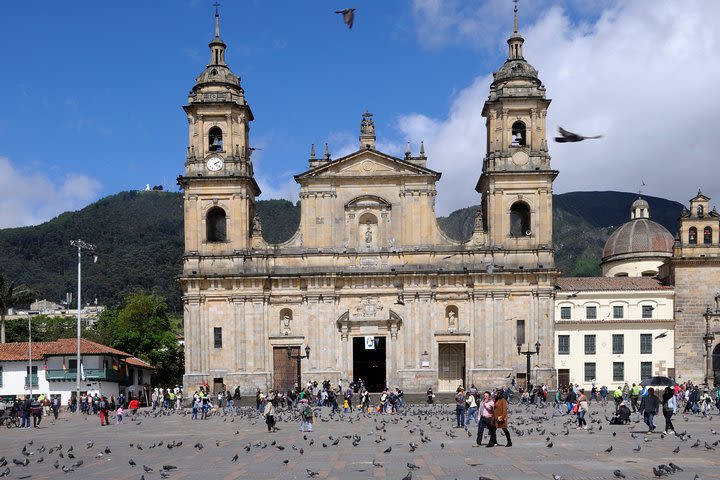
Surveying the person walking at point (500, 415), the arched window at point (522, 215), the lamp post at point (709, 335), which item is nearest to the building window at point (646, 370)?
the lamp post at point (709, 335)

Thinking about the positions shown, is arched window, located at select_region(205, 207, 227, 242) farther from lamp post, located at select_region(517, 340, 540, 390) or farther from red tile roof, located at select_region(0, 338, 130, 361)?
lamp post, located at select_region(517, 340, 540, 390)

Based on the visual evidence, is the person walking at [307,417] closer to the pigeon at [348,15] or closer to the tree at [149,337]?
the pigeon at [348,15]

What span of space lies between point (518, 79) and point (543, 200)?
7843mm

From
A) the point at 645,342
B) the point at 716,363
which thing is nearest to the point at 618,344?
the point at 645,342

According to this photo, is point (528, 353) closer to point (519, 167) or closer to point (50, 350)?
point (519, 167)

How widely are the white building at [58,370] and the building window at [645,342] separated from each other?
3421 cm

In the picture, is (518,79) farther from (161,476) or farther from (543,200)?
(161,476)

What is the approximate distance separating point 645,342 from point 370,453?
151ft

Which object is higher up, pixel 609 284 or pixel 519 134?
pixel 519 134

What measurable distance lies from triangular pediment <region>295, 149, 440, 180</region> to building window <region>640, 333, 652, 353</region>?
17687mm

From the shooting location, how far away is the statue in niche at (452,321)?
64.1 metres

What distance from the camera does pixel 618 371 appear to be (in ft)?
222

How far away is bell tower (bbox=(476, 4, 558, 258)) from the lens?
6375 cm

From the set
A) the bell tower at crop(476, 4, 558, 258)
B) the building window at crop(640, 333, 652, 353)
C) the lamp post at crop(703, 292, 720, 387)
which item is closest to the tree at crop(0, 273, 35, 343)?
the bell tower at crop(476, 4, 558, 258)
